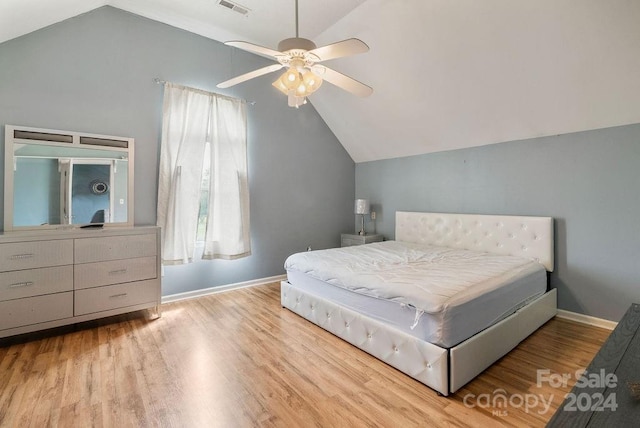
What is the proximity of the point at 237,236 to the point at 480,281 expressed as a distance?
2.81m

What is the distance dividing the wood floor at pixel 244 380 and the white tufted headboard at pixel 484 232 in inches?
30.6

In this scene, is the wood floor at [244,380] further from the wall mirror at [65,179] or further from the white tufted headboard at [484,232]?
the wall mirror at [65,179]

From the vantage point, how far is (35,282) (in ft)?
8.11

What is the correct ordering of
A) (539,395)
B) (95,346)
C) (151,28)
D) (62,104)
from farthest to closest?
1. (151,28)
2. (62,104)
3. (95,346)
4. (539,395)

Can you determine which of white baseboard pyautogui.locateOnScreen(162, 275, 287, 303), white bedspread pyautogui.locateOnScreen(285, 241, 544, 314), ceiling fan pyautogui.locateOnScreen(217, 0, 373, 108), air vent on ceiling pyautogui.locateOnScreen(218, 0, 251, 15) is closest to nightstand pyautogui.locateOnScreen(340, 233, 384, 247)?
white bedspread pyautogui.locateOnScreen(285, 241, 544, 314)

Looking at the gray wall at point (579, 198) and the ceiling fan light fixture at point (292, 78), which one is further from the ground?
the ceiling fan light fixture at point (292, 78)

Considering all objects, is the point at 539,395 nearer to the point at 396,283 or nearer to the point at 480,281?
the point at 480,281

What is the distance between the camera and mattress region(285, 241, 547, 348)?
6.24ft

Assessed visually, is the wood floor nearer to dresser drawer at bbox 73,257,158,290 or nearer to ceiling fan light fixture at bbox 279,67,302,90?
dresser drawer at bbox 73,257,158,290

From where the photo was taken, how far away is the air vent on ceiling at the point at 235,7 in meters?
2.95

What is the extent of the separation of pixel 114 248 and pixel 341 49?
2662mm

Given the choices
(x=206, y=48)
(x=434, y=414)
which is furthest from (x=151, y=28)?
(x=434, y=414)

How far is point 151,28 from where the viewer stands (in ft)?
11.0

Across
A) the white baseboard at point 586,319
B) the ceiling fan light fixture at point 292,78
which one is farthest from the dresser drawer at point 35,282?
the white baseboard at point 586,319
